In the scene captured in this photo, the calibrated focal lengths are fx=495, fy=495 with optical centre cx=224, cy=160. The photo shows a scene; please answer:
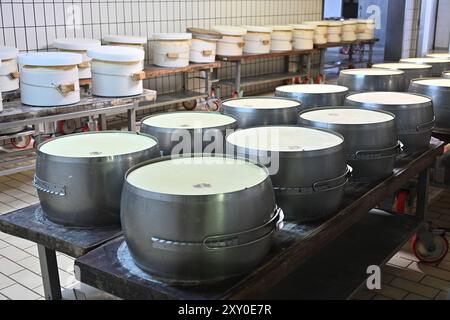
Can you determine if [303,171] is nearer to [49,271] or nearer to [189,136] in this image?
[189,136]

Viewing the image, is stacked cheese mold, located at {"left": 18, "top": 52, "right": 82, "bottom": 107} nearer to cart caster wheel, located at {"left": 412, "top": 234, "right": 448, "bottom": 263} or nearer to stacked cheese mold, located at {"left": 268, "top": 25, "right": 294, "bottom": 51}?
cart caster wheel, located at {"left": 412, "top": 234, "right": 448, "bottom": 263}

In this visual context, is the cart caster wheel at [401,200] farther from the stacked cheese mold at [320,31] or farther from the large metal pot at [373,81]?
the stacked cheese mold at [320,31]

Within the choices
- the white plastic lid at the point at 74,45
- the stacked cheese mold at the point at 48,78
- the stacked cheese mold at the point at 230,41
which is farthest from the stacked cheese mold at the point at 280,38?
the stacked cheese mold at the point at 48,78

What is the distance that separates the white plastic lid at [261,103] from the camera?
6.84 feet

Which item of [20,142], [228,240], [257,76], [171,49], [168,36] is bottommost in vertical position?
[20,142]

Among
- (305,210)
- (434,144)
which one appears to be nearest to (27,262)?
(305,210)

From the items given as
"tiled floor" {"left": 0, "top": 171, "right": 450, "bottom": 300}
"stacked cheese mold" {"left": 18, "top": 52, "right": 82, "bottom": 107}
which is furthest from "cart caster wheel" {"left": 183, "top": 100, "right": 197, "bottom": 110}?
"tiled floor" {"left": 0, "top": 171, "right": 450, "bottom": 300}

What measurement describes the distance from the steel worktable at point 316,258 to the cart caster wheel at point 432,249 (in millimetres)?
234

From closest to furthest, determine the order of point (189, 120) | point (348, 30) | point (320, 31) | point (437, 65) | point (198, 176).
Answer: point (198, 176)
point (189, 120)
point (437, 65)
point (320, 31)
point (348, 30)

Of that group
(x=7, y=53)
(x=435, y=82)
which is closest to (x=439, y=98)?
(x=435, y=82)

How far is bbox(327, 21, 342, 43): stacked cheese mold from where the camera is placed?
7114mm

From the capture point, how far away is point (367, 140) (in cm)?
181

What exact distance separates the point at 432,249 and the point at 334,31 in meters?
5.08

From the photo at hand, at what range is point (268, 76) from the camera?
6.99m
